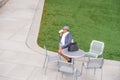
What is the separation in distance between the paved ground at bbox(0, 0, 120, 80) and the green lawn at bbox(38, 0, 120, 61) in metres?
0.57

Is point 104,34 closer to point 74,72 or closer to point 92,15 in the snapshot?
point 92,15

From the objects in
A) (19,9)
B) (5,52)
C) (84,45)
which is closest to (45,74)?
(5,52)

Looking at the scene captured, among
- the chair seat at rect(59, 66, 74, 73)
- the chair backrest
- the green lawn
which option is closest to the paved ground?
the green lawn

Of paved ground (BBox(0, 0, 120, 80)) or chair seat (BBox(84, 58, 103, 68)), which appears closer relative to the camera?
chair seat (BBox(84, 58, 103, 68))

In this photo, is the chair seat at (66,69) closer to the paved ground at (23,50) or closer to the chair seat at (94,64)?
the chair seat at (94,64)

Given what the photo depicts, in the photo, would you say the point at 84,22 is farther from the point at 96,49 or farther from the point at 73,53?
the point at 73,53

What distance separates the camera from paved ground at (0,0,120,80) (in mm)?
9406

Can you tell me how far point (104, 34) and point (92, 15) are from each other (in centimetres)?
271

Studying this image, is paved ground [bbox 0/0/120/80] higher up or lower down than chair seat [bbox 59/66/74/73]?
lower down

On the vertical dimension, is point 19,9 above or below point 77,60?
below

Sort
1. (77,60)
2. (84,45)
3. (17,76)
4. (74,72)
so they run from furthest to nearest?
(84,45) → (77,60) → (17,76) → (74,72)

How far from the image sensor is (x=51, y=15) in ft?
50.8

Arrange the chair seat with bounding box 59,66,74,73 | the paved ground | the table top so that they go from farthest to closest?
the paved ground → the table top → the chair seat with bounding box 59,66,74,73

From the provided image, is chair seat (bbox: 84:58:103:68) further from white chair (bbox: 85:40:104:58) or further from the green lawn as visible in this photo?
the green lawn
